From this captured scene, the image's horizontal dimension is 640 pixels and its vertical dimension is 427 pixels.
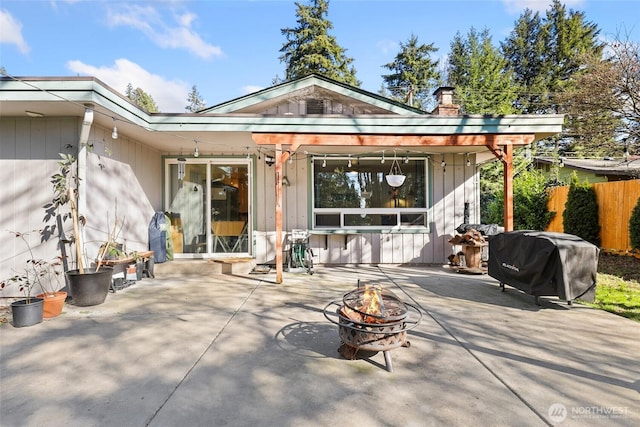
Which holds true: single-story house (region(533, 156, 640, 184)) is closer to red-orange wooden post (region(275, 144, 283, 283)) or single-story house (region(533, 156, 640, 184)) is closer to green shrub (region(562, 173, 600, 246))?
green shrub (region(562, 173, 600, 246))

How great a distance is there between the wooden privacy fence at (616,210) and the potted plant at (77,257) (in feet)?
33.7

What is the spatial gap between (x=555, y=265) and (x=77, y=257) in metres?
5.89

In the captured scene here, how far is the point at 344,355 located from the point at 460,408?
968mm

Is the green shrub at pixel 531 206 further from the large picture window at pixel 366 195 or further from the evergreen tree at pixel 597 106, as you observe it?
the large picture window at pixel 366 195

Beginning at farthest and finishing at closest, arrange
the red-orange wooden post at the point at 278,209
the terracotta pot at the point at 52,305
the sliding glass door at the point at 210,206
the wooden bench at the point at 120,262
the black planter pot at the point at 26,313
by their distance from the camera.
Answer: the sliding glass door at the point at 210,206 → the red-orange wooden post at the point at 278,209 → the wooden bench at the point at 120,262 → the terracotta pot at the point at 52,305 → the black planter pot at the point at 26,313

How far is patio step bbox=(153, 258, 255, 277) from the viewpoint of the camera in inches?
243

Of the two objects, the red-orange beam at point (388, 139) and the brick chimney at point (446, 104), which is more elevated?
the brick chimney at point (446, 104)

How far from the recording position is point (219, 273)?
20.8ft

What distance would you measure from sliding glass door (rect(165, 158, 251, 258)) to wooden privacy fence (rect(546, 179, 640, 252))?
8568 mm

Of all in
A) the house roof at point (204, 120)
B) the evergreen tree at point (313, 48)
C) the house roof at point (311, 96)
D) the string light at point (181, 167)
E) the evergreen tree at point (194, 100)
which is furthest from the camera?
the evergreen tree at point (194, 100)

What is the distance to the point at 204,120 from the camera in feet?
17.3

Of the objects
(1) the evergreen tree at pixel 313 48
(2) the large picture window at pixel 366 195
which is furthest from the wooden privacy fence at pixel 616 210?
(1) the evergreen tree at pixel 313 48

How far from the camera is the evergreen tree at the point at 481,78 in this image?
19.5 m

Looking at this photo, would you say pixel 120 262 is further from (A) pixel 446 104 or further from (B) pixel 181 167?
(A) pixel 446 104
